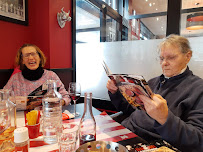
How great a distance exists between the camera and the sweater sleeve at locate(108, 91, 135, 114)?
1387mm

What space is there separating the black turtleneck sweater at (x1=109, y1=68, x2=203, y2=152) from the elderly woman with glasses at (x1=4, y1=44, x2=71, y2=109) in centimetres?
87

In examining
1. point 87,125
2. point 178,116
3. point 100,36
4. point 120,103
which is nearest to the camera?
point 87,125

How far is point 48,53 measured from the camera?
6.88 ft

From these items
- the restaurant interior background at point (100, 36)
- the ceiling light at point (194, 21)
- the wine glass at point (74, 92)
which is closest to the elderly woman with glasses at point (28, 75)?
the restaurant interior background at point (100, 36)

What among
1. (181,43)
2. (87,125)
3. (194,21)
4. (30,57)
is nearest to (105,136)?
(87,125)

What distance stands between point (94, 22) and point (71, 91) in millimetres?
1741

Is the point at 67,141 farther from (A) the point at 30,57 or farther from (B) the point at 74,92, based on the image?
(A) the point at 30,57

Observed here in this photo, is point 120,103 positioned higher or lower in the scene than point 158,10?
lower

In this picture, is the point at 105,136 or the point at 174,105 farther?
the point at 174,105

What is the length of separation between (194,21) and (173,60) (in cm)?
91

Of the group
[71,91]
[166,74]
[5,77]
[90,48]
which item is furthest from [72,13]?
[166,74]

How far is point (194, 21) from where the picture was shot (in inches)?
68.2

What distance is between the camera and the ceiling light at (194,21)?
1.68 meters

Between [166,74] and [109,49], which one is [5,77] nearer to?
[109,49]
